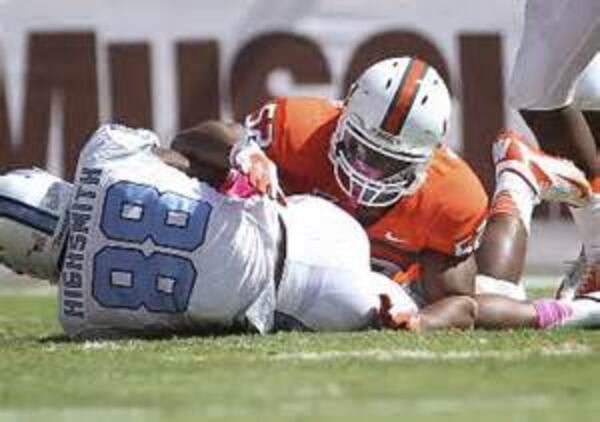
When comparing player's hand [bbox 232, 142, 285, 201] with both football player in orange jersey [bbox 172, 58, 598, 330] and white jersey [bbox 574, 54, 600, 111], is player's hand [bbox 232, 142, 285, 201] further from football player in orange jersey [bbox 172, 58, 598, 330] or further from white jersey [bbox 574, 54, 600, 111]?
white jersey [bbox 574, 54, 600, 111]

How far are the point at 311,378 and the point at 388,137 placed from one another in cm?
126

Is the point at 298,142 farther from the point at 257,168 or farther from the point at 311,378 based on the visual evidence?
the point at 311,378

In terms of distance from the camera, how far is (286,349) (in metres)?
4.37

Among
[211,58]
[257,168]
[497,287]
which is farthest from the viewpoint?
[211,58]

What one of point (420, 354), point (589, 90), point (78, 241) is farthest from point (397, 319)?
point (589, 90)

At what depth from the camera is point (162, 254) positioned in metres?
4.65

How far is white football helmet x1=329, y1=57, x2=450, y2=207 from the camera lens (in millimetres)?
4930

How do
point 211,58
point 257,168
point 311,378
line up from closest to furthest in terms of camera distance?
point 311,378 → point 257,168 → point 211,58

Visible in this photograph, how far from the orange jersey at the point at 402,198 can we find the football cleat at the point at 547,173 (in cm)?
51

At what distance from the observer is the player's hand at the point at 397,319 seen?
4.75 m

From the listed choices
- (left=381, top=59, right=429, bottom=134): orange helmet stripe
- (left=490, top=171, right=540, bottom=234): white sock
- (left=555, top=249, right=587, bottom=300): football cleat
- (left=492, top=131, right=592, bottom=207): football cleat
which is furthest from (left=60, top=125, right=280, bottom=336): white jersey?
(left=555, top=249, right=587, bottom=300): football cleat

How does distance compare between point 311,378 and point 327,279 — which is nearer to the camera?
point 311,378

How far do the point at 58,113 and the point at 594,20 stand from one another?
4.06m

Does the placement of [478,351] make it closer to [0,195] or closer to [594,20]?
[594,20]
